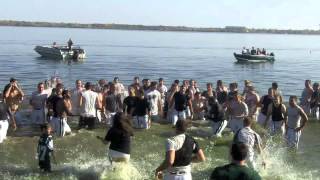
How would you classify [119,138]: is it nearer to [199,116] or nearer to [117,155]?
[117,155]

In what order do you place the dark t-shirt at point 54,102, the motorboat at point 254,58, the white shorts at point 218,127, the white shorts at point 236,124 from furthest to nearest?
the motorboat at point 254,58, the white shorts at point 218,127, the white shorts at point 236,124, the dark t-shirt at point 54,102

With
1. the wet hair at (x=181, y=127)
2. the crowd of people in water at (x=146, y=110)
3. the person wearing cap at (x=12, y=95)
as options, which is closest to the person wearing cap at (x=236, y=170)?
the wet hair at (x=181, y=127)

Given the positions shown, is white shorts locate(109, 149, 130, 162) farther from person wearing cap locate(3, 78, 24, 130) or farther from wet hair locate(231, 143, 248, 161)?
person wearing cap locate(3, 78, 24, 130)

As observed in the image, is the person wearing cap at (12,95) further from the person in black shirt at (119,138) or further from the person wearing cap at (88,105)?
the person in black shirt at (119,138)

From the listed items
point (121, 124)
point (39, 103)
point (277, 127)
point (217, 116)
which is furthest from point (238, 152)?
point (39, 103)

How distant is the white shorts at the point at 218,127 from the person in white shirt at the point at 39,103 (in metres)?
5.79

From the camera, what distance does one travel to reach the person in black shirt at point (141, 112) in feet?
59.9

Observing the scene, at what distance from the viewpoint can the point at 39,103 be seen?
17.9 m

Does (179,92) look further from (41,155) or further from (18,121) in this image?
(41,155)

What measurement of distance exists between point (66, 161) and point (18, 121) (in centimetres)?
587

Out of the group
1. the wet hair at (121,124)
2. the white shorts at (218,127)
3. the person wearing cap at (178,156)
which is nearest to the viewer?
the person wearing cap at (178,156)

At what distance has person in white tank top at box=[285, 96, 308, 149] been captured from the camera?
49.1ft

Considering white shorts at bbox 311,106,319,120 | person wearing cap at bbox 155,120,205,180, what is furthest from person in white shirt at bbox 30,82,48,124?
white shorts at bbox 311,106,319,120

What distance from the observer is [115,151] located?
11.0m
